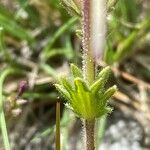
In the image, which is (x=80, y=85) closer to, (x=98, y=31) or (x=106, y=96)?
(x=106, y=96)

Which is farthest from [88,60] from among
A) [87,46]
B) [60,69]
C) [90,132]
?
[60,69]

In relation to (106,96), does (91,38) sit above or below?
above

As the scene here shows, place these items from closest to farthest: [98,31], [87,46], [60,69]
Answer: [98,31]
[87,46]
[60,69]

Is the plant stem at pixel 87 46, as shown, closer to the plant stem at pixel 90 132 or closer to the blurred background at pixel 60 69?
the plant stem at pixel 90 132

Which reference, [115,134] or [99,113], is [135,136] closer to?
[115,134]

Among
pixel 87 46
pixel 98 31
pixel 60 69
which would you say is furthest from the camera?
pixel 60 69

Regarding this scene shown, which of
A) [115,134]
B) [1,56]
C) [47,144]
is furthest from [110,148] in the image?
[1,56]

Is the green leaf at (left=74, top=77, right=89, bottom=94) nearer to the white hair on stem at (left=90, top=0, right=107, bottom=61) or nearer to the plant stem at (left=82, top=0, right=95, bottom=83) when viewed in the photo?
the plant stem at (left=82, top=0, right=95, bottom=83)

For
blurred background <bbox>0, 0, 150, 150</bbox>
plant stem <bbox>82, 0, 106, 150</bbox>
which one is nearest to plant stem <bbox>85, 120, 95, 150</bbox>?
plant stem <bbox>82, 0, 106, 150</bbox>
